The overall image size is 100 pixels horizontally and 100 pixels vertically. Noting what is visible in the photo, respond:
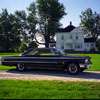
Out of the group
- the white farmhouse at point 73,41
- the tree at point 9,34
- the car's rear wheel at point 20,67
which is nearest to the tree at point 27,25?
the tree at point 9,34

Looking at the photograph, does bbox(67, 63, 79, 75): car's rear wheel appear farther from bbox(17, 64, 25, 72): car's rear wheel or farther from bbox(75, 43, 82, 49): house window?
bbox(75, 43, 82, 49): house window

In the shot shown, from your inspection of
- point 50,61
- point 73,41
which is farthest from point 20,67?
point 73,41

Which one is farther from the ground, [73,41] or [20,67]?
[73,41]

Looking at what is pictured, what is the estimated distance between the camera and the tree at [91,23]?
221ft

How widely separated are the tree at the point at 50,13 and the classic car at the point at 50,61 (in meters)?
50.8

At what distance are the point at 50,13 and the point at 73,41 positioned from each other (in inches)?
642

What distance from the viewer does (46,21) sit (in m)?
63.4

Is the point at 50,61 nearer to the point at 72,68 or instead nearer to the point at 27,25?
the point at 72,68

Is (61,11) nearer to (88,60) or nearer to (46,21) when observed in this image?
(46,21)

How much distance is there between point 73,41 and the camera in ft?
169

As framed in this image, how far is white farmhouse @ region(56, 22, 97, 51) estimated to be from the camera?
51.8 metres

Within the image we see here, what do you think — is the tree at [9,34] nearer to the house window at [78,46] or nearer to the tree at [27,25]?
the tree at [27,25]

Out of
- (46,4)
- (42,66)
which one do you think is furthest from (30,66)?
(46,4)

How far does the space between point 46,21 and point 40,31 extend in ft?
16.6
